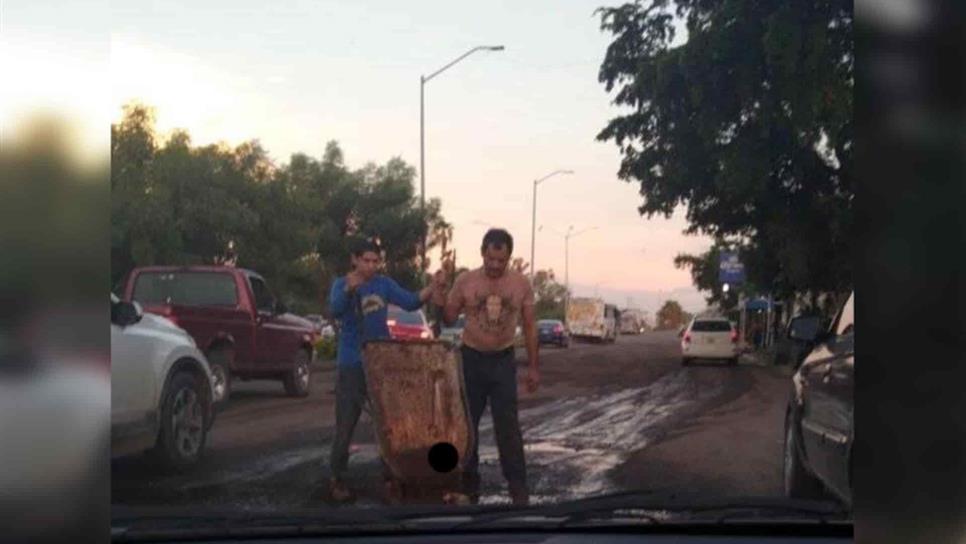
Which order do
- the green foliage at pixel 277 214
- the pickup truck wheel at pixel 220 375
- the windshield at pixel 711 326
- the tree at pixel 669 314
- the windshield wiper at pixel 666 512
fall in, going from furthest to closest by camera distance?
the windshield at pixel 711 326, the tree at pixel 669 314, the pickup truck wheel at pixel 220 375, the green foliage at pixel 277 214, the windshield wiper at pixel 666 512

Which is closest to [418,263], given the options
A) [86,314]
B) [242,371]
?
[242,371]

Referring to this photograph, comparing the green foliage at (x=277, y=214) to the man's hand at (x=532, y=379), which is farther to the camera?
the man's hand at (x=532, y=379)

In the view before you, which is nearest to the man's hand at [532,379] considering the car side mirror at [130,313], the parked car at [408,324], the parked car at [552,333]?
the parked car at [552,333]

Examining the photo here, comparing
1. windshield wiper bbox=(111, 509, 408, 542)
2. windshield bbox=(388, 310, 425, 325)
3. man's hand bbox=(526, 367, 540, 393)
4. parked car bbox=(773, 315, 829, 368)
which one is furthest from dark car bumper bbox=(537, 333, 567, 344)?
windshield wiper bbox=(111, 509, 408, 542)

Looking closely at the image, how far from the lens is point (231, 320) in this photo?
4.66 m

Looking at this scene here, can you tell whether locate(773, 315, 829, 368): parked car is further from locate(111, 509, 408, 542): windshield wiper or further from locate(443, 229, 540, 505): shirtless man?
locate(111, 509, 408, 542): windshield wiper

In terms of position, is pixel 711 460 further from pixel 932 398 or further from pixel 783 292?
pixel 932 398

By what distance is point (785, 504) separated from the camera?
404 cm

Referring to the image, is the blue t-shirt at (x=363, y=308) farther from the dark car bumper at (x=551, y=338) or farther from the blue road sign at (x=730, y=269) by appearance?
the blue road sign at (x=730, y=269)

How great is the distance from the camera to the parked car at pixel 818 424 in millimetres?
3717

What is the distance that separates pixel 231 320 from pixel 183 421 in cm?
48

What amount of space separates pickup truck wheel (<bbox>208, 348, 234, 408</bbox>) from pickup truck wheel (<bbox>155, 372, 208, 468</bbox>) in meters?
0.05

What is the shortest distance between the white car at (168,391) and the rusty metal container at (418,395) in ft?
2.18

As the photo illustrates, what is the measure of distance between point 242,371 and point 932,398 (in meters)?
3.79
